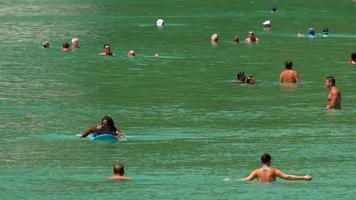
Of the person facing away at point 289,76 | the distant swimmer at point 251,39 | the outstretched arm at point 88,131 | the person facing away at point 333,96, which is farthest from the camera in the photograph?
the distant swimmer at point 251,39

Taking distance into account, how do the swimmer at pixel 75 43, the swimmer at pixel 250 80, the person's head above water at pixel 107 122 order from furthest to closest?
the swimmer at pixel 75 43 → the swimmer at pixel 250 80 → the person's head above water at pixel 107 122

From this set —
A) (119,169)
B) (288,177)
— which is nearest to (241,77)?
(119,169)

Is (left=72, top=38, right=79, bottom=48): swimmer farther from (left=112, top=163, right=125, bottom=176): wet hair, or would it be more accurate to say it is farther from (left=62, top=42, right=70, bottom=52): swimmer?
(left=112, top=163, right=125, bottom=176): wet hair

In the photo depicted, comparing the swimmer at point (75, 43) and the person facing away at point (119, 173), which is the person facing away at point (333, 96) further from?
the swimmer at point (75, 43)

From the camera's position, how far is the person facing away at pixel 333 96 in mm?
49781

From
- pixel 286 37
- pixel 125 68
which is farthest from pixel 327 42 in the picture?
pixel 125 68

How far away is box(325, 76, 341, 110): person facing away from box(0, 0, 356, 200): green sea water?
49 centimetres

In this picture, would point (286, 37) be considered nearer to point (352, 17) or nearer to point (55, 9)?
point (352, 17)

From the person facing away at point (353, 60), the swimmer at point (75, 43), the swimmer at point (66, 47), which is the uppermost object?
the swimmer at point (75, 43)

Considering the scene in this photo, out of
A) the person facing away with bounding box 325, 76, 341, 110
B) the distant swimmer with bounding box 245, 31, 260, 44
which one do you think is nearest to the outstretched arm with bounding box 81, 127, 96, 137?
the person facing away with bounding box 325, 76, 341, 110

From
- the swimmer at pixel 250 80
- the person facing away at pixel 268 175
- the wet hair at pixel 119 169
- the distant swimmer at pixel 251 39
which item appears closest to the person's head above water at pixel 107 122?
the wet hair at pixel 119 169

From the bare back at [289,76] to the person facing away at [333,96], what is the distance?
27.8ft

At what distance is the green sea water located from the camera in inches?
1423

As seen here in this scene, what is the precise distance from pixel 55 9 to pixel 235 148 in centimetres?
8733
